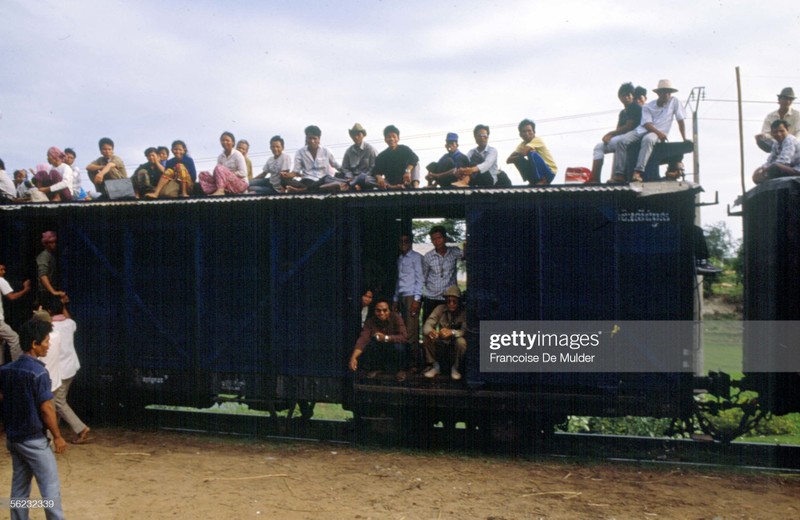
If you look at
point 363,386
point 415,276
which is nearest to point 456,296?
point 415,276

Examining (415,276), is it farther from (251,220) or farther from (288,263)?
(251,220)

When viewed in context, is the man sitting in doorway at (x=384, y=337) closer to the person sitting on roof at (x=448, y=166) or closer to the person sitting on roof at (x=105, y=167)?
the person sitting on roof at (x=448, y=166)

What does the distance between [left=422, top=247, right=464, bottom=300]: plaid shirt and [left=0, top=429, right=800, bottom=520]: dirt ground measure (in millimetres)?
2237

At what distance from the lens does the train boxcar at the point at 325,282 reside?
7.62 metres

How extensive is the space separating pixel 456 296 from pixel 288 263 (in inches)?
96.1

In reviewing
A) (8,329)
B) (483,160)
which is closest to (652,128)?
(483,160)

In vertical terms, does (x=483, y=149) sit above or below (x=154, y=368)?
above

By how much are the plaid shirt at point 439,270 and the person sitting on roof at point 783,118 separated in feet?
14.4

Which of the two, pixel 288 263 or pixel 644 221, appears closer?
pixel 644 221

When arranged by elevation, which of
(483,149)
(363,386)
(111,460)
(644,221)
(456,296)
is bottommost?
(111,460)

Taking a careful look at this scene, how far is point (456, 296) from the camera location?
8.27 meters

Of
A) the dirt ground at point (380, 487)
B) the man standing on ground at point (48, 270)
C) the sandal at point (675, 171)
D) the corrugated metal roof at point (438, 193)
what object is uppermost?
the sandal at point (675, 171)

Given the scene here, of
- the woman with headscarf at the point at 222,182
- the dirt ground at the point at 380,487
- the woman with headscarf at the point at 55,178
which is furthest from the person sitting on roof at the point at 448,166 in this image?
the woman with headscarf at the point at 55,178

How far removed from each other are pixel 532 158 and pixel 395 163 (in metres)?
2.04
